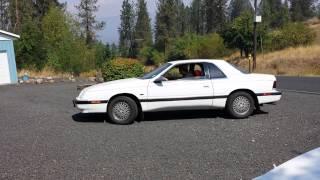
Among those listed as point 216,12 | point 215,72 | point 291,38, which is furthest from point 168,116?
point 216,12

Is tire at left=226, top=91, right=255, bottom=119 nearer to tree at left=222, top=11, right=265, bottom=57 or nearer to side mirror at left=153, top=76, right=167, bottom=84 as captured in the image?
side mirror at left=153, top=76, right=167, bottom=84

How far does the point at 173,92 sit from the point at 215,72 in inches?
45.0

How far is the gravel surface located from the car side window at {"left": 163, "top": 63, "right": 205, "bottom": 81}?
39.3 inches

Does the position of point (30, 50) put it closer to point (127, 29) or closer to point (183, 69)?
point (183, 69)

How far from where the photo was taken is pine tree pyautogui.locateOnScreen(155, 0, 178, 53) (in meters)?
93.5

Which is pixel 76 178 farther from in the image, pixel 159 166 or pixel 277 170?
pixel 277 170

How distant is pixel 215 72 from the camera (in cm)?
1114

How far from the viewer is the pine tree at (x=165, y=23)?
9350 centimetres

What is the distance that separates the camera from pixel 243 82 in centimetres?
1101

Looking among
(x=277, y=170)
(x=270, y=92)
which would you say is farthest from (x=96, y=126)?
(x=277, y=170)

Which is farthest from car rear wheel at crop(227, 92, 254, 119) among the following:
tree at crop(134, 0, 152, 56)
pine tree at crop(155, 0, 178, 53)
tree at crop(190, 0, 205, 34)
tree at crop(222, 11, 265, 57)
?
tree at crop(190, 0, 205, 34)

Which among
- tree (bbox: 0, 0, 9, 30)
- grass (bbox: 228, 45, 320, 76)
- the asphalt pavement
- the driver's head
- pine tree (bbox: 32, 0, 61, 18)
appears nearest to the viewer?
the driver's head

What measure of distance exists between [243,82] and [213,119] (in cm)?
108

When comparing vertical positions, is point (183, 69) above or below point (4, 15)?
below
